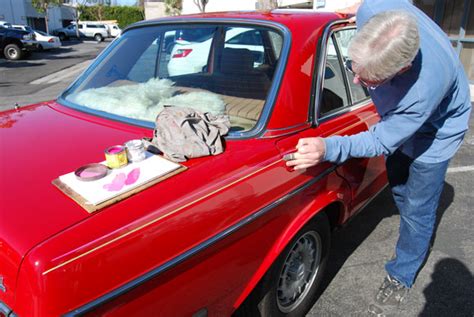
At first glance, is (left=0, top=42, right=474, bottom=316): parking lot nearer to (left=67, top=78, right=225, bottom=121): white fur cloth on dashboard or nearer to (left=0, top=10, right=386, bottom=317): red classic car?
(left=0, top=10, right=386, bottom=317): red classic car

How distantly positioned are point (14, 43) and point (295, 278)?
1959 cm

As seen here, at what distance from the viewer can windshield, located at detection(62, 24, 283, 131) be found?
215 centimetres

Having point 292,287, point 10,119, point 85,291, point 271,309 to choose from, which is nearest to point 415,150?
point 292,287

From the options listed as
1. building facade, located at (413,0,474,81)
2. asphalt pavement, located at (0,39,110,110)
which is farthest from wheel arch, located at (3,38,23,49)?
building facade, located at (413,0,474,81)

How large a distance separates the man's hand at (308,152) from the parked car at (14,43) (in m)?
19.5

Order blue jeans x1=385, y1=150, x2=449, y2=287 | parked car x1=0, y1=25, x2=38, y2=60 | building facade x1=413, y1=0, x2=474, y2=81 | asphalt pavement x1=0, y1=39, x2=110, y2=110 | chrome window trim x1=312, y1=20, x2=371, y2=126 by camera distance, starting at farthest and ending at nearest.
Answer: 1. parked car x1=0, y1=25, x2=38, y2=60
2. asphalt pavement x1=0, y1=39, x2=110, y2=110
3. building facade x1=413, y1=0, x2=474, y2=81
4. blue jeans x1=385, y1=150, x2=449, y2=287
5. chrome window trim x1=312, y1=20, x2=371, y2=126

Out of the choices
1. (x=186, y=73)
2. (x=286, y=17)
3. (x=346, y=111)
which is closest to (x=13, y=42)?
(x=186, y=73)

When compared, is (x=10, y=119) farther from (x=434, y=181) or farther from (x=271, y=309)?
(x=434, y=181)

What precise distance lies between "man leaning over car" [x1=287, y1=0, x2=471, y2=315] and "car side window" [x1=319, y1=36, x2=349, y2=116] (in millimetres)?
305

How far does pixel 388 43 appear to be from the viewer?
1531 mm

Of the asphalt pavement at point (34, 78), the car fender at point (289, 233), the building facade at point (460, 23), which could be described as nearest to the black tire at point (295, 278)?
the car fender at point (289, 233)

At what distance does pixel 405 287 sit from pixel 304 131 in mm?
1319

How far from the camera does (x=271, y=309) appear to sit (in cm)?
203

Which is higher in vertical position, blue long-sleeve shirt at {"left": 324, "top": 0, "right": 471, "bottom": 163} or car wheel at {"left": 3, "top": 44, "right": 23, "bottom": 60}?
blue long-sleeve shirt at {"left": 324, "top": 0, "right": 471, "bottom": 163}
